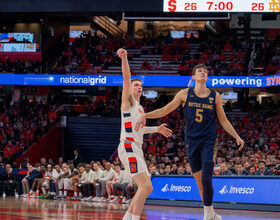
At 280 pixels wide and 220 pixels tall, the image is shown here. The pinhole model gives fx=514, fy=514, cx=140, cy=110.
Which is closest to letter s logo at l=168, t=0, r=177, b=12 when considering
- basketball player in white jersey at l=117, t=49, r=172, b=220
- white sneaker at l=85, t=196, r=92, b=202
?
white sneaker at l=85, t=196, r=92, b=202

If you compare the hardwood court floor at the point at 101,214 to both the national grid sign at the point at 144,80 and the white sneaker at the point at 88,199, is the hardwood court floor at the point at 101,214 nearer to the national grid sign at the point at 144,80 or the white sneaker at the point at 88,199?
the white sneaker at the point at 88,199

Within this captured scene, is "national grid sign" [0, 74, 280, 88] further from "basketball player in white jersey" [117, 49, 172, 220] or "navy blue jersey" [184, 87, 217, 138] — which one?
"basketball player in white jersey" [117, 49, 172, 220]

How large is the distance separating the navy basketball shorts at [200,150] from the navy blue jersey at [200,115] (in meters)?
0.07

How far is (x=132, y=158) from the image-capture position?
24.6ft

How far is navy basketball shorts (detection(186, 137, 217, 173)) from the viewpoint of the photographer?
287 inches

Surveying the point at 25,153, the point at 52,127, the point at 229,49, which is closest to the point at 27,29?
the point at 52,127

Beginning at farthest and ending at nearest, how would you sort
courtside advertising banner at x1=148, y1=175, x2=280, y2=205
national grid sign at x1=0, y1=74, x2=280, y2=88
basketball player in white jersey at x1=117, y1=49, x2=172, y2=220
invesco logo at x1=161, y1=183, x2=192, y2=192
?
1. national grid sign at x1=0, y1=74, x2=280, y2=88
2. invesco logo at x1=161, y1=183, x2=192, y2=192
3. courtside advertising banner at x1=148, y1=175, x2=280, y2=205
4. basketball player in white jersey at x1=117, y1=49, x2=172, y2=220

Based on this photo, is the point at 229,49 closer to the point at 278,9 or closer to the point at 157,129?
the point at 278,9

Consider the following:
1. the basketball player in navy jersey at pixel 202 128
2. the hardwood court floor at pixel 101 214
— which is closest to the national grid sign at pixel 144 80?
the hardwood court floor at pixel 101 214

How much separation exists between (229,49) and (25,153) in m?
14.8

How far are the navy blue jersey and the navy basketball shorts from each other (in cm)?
7

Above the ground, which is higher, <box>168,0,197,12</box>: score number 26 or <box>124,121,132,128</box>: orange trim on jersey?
<box>168,0,197,12</box>: score number 26

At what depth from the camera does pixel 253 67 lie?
1204 inches

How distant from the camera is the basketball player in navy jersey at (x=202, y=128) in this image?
7.28 meters
